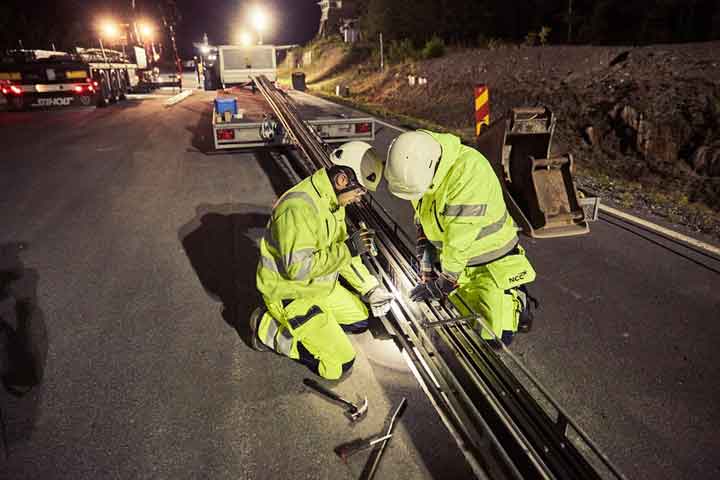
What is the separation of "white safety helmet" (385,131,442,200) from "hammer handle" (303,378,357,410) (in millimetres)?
1336

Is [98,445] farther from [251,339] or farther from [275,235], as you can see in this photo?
[275,235]

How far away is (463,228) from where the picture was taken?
3023mm

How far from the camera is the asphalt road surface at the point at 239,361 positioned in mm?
2508

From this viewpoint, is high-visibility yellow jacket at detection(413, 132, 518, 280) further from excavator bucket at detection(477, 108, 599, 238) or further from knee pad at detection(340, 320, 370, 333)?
excavator bucket at detection(477, 108, 599, 238)

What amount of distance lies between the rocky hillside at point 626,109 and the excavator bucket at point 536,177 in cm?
33

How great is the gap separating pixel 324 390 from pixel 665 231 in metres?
4.25

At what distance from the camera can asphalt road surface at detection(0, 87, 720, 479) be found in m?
2.51

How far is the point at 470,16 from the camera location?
890 inches

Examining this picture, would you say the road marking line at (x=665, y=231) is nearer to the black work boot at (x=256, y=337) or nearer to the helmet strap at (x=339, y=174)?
the helmet strap at (x=339, y=174)

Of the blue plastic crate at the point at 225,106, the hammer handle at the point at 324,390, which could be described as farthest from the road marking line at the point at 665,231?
the blue plastic crate at the point at 225,106

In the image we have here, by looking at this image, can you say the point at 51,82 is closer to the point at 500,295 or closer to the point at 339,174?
the point at 339,174

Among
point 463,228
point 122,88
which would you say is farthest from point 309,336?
point 122,88

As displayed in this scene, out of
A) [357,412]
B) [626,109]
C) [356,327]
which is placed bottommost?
[357,412]

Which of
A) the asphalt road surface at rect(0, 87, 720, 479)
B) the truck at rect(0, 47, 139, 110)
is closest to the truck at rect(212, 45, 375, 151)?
the asphalt road surface at rect(0, 87, 720, 479)
